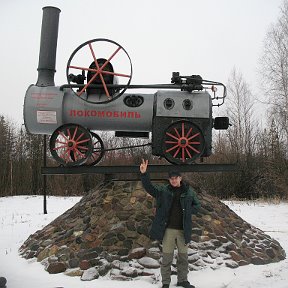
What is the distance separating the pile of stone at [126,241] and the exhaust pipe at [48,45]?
2358mm

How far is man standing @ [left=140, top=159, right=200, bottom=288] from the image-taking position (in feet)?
16.3

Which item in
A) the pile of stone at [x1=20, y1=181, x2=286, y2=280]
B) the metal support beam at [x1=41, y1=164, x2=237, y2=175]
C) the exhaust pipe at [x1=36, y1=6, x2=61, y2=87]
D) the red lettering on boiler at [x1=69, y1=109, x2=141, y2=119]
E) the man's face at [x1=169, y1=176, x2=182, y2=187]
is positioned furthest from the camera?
the exhaust pipe at [x1=36, y1=6, x2=61, y2=87]

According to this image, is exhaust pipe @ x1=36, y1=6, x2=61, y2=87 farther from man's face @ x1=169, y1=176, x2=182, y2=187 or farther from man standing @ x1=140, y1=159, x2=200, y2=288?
man's face @ x1=169, y1=176, x2=182, y2=187

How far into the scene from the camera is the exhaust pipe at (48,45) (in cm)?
694

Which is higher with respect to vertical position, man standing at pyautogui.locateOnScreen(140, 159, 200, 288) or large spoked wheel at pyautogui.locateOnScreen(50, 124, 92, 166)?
large spoked wheel at pyautogui.locateOnScreen(50, 124, 92, 166)

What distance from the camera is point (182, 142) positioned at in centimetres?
657

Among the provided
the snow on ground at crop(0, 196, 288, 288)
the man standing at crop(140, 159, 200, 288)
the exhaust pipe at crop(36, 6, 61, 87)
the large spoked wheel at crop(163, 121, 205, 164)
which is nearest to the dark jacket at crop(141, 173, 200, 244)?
the man standing at crop(140, 159, 200, 288)

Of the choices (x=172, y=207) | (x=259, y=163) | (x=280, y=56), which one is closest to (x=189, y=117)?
(x=172, y=207)

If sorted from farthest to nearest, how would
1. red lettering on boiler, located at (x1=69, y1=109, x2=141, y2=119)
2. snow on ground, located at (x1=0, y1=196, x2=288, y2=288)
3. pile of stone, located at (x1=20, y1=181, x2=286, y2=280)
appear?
1. red lettering on boiler, located at (x1=69, y1=109, x2=141, y2=119)
2. pile of stone, located at (x1=20, y1=181, x2=286, y2=280)
3. snow on ground, located at (x1=0, y1=196, x2=288, y2=288)

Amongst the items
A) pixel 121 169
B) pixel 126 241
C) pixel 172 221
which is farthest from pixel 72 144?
pixel 172 221

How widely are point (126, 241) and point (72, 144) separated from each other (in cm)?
189

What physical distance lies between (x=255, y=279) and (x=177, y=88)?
3.35 metres

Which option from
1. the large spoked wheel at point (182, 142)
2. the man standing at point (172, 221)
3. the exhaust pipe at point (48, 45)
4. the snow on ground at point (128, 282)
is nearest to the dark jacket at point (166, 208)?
the man standing at point (172, 221)

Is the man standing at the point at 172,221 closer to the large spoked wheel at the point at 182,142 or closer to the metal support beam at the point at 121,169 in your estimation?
the metal support beam at the point at 121,169
